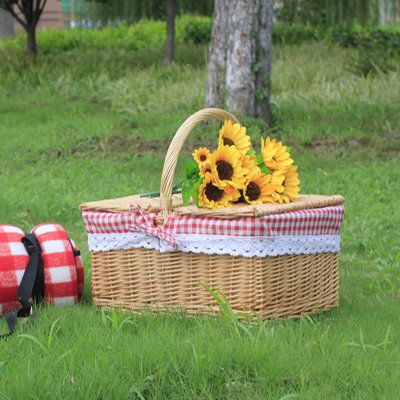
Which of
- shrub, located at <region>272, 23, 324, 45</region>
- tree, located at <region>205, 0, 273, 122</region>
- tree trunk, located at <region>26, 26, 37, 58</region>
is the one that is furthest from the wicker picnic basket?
shrub, located at <region>272, 23, 324, 45</region>

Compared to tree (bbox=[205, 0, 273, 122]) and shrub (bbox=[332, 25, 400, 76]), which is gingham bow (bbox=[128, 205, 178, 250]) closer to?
tree (bbox=[205, 0, 273, 122])

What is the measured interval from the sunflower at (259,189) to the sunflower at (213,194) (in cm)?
8

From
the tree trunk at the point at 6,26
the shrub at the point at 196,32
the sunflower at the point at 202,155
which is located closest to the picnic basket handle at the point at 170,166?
the sunflower at the point at 202,155

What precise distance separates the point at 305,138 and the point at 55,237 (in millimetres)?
7078

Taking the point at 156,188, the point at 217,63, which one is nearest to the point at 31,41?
the point at 217,63

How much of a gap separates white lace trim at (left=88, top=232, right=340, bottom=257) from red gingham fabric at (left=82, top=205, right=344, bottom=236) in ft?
0.07

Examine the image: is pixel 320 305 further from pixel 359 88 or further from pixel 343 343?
pixel 359 88

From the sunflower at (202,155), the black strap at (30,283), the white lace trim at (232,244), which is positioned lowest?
the black strap at (30,283)

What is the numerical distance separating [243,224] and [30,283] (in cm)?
103

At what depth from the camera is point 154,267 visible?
4719 millimetres

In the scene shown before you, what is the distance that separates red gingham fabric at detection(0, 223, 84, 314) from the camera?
477cm

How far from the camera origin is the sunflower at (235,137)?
4.86m

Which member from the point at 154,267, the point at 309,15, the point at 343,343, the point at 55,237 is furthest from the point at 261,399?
the point at 309,15

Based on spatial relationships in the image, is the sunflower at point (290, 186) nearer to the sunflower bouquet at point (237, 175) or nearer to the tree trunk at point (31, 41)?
the sunflower bouquet at point (237, 175)
